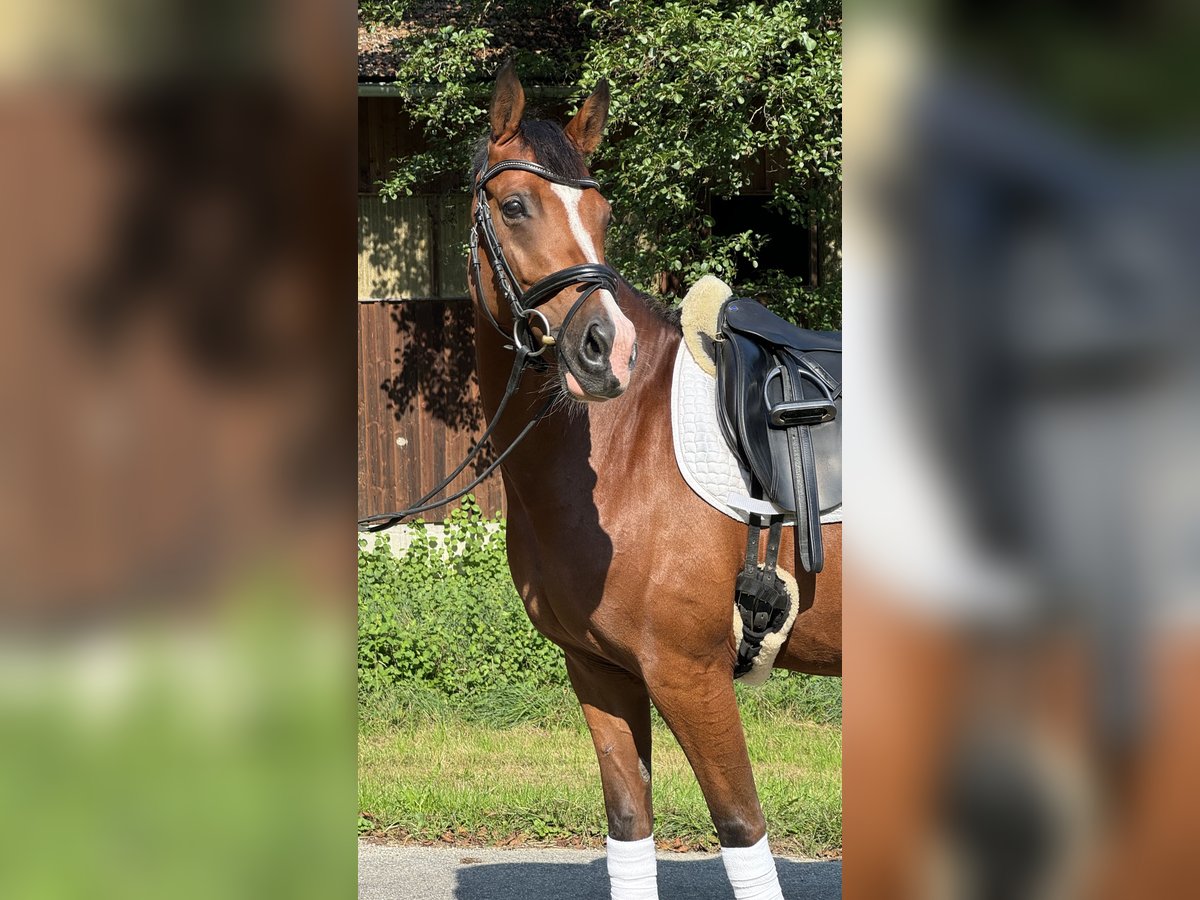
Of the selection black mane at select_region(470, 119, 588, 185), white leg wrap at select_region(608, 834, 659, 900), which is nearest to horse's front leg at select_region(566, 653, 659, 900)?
white leg wrap at select_region(608, 834, 659, 900)

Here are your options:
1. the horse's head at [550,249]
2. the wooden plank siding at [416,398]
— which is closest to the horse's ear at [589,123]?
the horse's head at [550,249]

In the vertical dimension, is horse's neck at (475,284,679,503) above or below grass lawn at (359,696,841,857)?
above

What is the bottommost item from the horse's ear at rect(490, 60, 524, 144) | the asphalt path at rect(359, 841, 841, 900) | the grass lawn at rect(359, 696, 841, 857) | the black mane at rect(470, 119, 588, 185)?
Answer: the asphalt path at rect(359, 841, 841, 900)

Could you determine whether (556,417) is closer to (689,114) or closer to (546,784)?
(546,784)

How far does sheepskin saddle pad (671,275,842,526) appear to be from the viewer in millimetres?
3168

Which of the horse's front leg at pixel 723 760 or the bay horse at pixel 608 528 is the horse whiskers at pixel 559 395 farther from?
the horse's front leg at pixel 723 760

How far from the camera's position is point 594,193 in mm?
3057

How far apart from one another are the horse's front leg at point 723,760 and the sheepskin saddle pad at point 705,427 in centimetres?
44

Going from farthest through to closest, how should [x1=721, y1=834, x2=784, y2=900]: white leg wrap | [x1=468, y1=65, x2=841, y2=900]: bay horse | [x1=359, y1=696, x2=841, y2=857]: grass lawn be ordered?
[x1=359, y1=696, x2=841, y2=857]: grass lawn, [x1=721, y1=834, x2=784, y2=900]: white leg wrap, [x1=468, y1=65, x2=841, y2=900]: bay horse

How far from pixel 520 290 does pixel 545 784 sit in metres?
3.04

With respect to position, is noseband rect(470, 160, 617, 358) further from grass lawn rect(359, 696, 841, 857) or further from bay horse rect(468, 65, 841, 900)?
grass lawn rect(359, 696, 841, 857)
